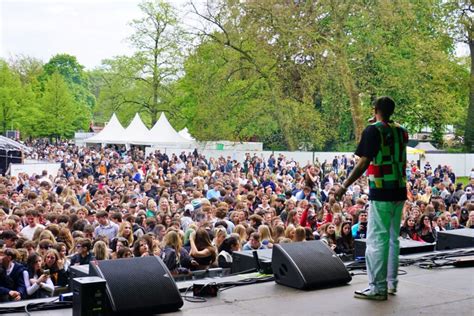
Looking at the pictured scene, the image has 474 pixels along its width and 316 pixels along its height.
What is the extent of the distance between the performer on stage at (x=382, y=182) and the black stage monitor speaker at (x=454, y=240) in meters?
2.60

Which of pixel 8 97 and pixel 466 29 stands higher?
pixel 466 29

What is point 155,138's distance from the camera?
→ 33.7 meters

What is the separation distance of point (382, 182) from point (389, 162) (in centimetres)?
16

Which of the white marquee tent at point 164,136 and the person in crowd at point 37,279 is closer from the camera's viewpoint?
the person in crowd at point 37,279

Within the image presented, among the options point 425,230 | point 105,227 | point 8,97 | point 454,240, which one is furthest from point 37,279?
point 8,97

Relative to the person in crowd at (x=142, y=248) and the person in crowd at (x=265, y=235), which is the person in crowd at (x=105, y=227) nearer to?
the person in crowd at (x=142, y=248)

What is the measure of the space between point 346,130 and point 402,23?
30.9ft

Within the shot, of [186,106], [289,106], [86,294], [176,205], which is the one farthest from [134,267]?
[186,106]

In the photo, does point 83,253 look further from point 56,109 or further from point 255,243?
point 56,109

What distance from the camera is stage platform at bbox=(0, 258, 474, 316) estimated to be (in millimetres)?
4527

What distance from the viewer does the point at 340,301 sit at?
4812mm

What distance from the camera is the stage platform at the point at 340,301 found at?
4.53 meters

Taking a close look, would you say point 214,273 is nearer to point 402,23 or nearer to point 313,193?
point 313,193

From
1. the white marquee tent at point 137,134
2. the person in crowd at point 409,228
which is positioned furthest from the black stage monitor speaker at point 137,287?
the white marquee tent at point 137,134
